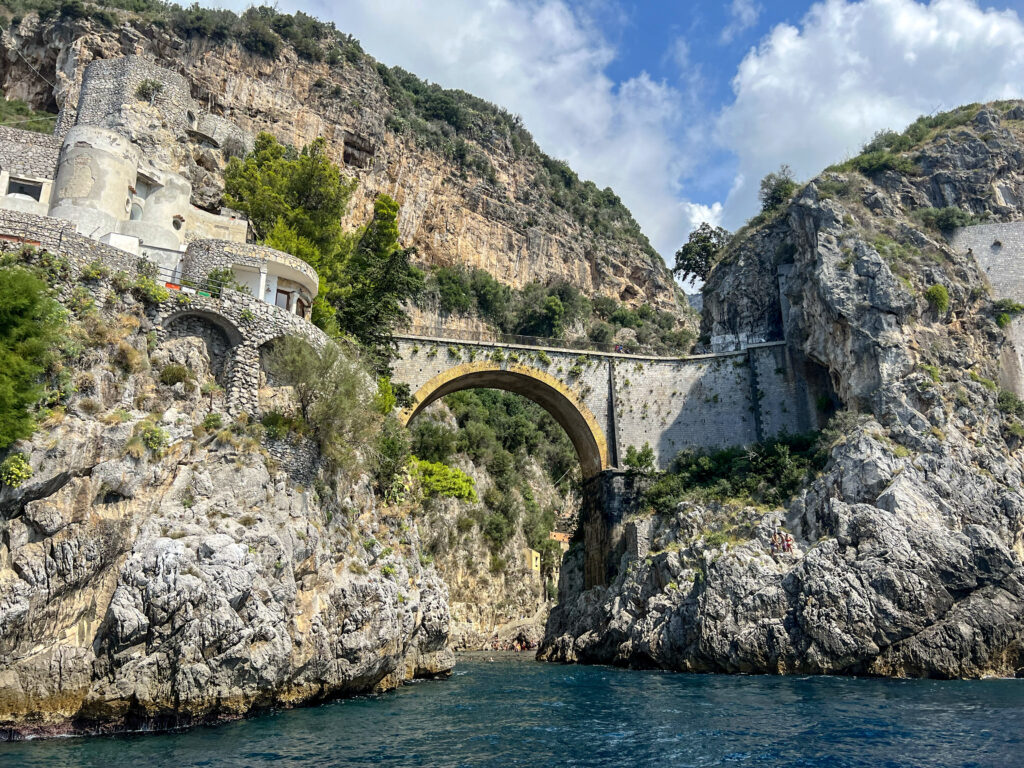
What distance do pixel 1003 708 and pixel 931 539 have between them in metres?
7.14

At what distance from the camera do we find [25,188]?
19609mm

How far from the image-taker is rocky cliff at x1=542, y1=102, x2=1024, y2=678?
64.8 ft

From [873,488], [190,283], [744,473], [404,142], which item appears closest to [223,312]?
[190,283]

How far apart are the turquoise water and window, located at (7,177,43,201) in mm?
14915

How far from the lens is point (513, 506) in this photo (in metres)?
41.6

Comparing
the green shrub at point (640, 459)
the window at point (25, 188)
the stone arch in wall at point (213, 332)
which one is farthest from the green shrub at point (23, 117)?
the green shrub at point (640, 459)

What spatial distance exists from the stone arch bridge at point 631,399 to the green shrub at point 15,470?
1702 centimetres

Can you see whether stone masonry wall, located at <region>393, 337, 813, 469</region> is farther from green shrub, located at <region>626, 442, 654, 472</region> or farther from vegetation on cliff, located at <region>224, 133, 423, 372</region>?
vegetation on cliff, located at <region>224, 133, 423, 372</region>

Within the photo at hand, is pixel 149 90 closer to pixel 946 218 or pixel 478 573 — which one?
pixel 478 573

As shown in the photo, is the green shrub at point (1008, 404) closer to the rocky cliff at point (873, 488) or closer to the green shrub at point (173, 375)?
the rocky cliff at point (873, 488)

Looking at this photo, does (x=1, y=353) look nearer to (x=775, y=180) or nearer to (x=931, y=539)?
(x=931, y=539)

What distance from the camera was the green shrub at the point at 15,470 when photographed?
11430 millimetres

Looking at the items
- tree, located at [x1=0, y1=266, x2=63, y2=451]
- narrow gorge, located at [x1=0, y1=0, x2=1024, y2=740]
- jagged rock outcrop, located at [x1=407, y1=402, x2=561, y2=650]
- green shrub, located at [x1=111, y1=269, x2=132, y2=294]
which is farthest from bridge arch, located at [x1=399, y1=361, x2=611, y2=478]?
tree, located at [x1=0, y1=266, x2=63, y2=451]

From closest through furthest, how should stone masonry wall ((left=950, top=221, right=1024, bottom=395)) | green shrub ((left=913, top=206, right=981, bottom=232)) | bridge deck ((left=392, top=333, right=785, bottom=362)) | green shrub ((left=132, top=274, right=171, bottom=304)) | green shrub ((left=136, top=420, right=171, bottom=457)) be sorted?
green shrub ((left=136, top=420, right=171, bottom=457)) < green shrub ((left=132, top=274, right=171, bottom=304)) < stone masonry wall ((left=950, top=221, right=1024, bottom=395)) < bridge deck ((left=392, top=333, right=785, bottom=362)) < green shrub ((left=913, top=206, right=981, bottom=232))
